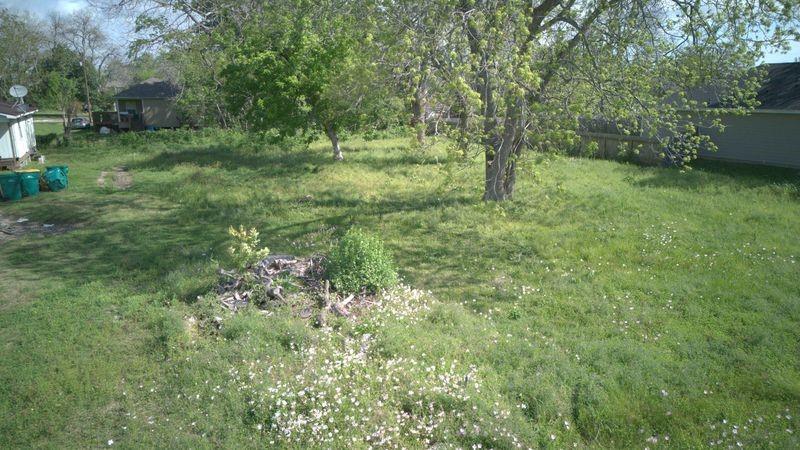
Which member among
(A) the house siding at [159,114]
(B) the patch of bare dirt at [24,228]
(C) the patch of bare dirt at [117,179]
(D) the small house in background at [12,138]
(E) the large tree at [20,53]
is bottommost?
(B) the patch of bare dirt at [24,228]

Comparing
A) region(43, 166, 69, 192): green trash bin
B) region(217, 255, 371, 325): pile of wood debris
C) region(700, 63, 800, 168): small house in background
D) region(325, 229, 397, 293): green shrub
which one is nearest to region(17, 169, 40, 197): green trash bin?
region(43, 166, 69, 192): green trash bin

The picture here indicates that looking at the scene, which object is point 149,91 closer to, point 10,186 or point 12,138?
point 12,138

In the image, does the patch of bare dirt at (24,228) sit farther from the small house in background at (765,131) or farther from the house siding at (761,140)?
the house siding at (761,140)

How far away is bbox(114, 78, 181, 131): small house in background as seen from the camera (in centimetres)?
3884

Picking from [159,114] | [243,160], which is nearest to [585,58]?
[243,160]

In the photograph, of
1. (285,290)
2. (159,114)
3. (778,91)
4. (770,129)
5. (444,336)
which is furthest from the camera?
(159,114)

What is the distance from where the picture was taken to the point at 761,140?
60.5 feet

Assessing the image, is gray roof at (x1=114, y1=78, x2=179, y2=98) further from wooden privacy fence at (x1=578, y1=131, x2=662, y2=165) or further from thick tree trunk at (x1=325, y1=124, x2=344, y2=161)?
wooden privacy fence at (x1=578, y1=131, x2=662, y2=165)

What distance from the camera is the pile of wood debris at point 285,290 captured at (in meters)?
7.26

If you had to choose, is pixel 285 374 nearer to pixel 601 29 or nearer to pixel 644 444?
pixel 644 444

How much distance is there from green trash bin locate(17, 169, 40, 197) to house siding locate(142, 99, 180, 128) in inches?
964

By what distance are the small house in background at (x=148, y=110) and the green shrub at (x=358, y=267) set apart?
116 ft

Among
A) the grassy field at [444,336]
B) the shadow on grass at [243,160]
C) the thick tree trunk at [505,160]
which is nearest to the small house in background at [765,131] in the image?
the thick tree trunk at [505,160]

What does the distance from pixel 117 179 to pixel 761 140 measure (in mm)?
22665
